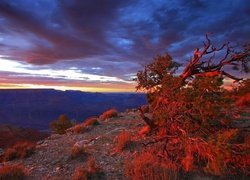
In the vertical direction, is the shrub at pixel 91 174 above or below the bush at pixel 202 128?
below

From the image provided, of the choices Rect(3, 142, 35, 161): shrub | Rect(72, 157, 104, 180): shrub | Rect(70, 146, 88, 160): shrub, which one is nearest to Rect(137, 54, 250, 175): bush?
Rect(72, 157, 104, 180): shrub

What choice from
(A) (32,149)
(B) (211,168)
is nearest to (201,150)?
(B) (211,168)

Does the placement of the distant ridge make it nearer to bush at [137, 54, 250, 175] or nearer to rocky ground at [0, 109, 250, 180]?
rocky ground at [0, 109, 250, 180]

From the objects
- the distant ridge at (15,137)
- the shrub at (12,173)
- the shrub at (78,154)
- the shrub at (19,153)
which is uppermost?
the shrub at (78,154)

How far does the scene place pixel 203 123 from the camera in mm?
7344

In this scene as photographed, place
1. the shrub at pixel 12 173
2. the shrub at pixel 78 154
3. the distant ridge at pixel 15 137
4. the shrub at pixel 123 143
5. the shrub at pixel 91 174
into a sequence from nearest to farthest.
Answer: the shrub at pixel 91 174, the shrub at pixel 12 173, the shrub at pixel 78 154, the shrub at pixel 123 143, the distant ridge at pixel 15 137

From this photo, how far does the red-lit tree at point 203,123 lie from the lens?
6.11 meters

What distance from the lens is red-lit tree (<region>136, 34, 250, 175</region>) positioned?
6113mm

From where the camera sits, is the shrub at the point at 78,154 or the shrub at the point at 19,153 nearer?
the shrub at the point at 78,154

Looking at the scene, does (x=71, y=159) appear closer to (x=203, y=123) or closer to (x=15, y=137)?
(x=203, y=123)

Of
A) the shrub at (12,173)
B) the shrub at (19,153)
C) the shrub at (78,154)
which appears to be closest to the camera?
the shrub at (12,173)

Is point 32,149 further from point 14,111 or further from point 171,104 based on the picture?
point 14,111

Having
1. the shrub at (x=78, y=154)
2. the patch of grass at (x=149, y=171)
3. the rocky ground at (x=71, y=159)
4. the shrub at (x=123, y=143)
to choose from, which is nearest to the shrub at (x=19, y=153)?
the rocky ground at (x=71, y=159)

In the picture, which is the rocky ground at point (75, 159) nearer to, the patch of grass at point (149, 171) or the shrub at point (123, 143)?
the shrub at point (123, 143)
